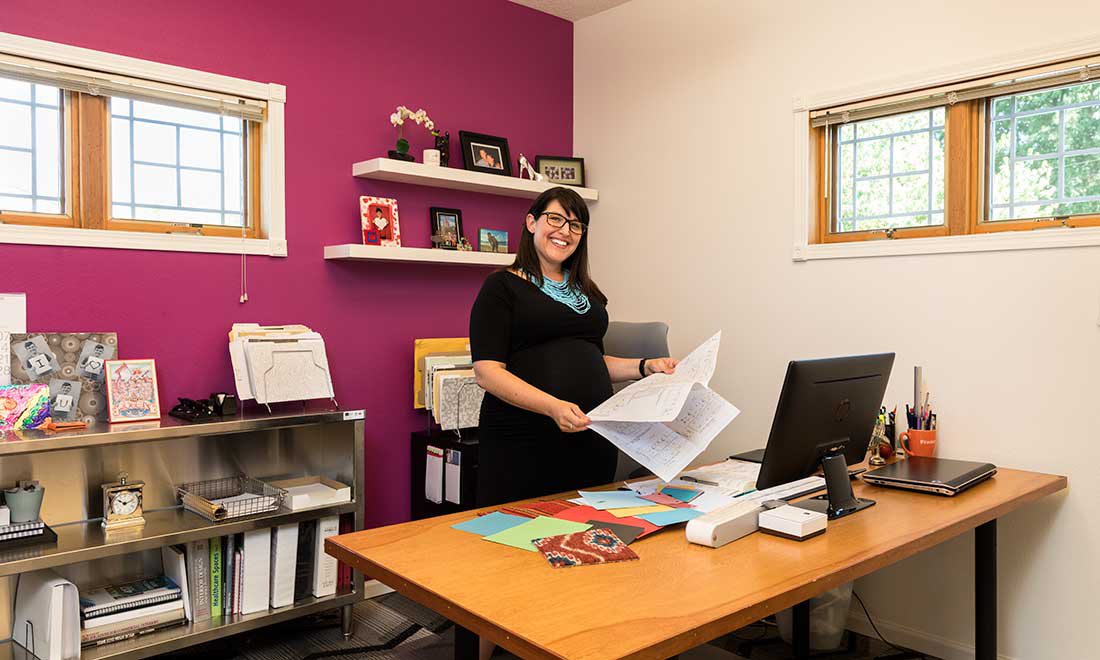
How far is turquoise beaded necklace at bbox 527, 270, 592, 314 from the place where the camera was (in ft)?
7.55

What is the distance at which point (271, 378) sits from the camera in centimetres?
295

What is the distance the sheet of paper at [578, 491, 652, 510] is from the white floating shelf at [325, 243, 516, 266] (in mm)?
1618

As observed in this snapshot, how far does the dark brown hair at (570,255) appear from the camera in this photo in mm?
2273

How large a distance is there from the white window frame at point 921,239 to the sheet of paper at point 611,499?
1578mm

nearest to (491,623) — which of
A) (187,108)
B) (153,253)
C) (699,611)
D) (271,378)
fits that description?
(699,611)

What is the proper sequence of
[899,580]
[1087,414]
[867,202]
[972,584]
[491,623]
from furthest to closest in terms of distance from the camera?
[867,202] → [899,580] → [972,584] → [1087,414] → [491,623]

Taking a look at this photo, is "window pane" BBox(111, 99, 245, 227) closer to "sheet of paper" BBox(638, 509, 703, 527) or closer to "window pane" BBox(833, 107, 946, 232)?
"sheet of paper" BBox(638, 509, 703, 527)

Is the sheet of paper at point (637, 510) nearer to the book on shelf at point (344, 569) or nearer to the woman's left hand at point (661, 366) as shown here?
the woman's left hand at point (661, 366)

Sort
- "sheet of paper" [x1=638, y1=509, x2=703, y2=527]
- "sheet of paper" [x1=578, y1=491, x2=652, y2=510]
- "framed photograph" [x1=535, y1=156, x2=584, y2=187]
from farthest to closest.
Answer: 1. "framed photograph" [x1=535, y1=156, x2=584, y2=187]
2. "sheet of paper" [x1=578, y1=491, x2=652, y2=510]
3. "sheet of paper" [x1=638, y1=509, x2=703, y2=527]

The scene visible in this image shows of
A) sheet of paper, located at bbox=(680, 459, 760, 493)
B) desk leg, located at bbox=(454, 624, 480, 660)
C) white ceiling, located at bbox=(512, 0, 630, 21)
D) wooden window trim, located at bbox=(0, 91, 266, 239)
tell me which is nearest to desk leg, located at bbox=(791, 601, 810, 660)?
sheet of paper, located at bbox=(680, 459, 760, 493)

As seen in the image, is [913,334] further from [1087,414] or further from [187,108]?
[187,108]

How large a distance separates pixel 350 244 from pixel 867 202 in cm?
207

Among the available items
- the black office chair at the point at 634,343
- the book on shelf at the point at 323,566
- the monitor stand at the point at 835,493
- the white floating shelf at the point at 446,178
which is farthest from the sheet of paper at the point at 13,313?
the monitor stand at the point at 835,493

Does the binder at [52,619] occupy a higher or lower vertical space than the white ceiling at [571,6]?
lower
